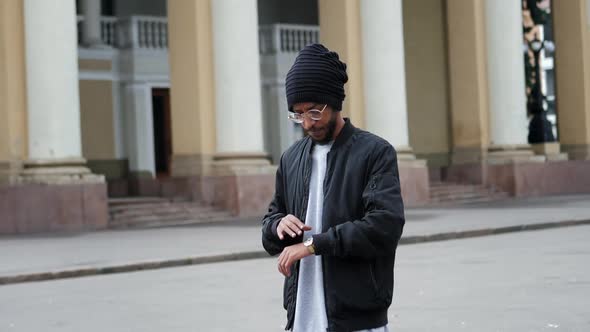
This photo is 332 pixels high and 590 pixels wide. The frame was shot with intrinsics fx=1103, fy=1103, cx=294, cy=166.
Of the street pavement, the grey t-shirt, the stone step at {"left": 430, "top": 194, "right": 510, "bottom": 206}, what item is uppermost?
the grey t-shirt

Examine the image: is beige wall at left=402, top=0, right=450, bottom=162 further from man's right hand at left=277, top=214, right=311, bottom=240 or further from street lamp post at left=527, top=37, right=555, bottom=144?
man's right hand at left=277, top=214, right=311, bottom=240

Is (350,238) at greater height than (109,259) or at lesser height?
greater

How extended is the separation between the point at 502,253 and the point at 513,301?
476 cm

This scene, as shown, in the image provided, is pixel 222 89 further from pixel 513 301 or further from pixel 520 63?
pixel 513 301

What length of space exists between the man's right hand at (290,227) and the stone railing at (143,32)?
24141 mm

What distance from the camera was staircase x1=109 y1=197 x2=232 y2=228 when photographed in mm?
21516

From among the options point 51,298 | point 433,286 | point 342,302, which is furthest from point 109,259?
point 342,302

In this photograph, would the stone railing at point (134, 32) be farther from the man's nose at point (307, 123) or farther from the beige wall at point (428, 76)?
the man's nose at point (307, 123)

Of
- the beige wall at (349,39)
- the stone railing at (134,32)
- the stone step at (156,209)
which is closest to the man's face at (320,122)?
the stone step at (156,209)

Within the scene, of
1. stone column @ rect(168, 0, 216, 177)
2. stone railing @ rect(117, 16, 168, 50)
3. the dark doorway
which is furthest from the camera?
the dark doorway

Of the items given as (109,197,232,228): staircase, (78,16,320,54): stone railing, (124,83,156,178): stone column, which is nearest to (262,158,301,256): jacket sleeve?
(109,197,232,228): staircase

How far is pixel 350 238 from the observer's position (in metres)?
3.54

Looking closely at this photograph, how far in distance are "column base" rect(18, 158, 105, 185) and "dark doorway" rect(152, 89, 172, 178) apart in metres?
9.08

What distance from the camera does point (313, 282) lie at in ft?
12.2
